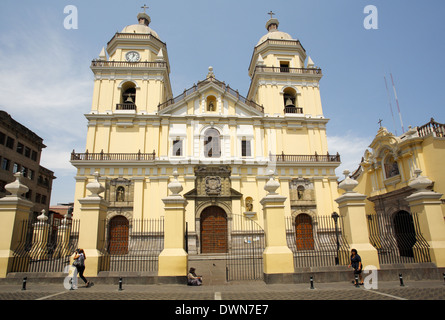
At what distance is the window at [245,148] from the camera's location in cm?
2183

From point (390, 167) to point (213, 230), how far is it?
12.9 meters

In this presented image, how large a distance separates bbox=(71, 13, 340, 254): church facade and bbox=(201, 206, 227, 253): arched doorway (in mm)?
72

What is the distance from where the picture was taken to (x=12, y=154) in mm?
29922

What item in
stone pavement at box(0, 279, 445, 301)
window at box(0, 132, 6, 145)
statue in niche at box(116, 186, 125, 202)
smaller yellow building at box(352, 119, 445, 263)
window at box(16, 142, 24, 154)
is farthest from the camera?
window at box(16, 142, 24, 154)

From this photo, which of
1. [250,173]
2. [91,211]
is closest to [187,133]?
[250,173]

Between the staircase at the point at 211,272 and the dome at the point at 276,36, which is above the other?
the dome at the point at 276,36

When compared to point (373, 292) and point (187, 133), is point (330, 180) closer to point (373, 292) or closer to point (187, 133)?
point (187, 133)

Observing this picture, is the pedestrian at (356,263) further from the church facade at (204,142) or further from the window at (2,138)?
the window at (2,138)

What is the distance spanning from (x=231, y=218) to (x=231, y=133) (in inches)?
267

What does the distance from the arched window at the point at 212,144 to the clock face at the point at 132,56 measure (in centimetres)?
918

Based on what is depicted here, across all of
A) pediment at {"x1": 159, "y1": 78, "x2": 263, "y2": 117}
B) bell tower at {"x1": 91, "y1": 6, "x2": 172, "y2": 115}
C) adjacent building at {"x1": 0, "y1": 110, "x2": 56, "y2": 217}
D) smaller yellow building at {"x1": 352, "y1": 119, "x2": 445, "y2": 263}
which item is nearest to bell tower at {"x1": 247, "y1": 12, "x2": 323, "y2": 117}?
pediment at {"x1": 159, "y1": 78, "x2": 263, "y2": 117}

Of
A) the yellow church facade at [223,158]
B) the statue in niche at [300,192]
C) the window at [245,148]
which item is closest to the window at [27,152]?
the yellow church facade at [223,158]

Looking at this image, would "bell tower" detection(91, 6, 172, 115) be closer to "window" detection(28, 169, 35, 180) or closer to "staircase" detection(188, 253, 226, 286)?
"staircase" detection(188, 253, 226, 286)

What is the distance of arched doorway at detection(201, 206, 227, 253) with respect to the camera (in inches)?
755
